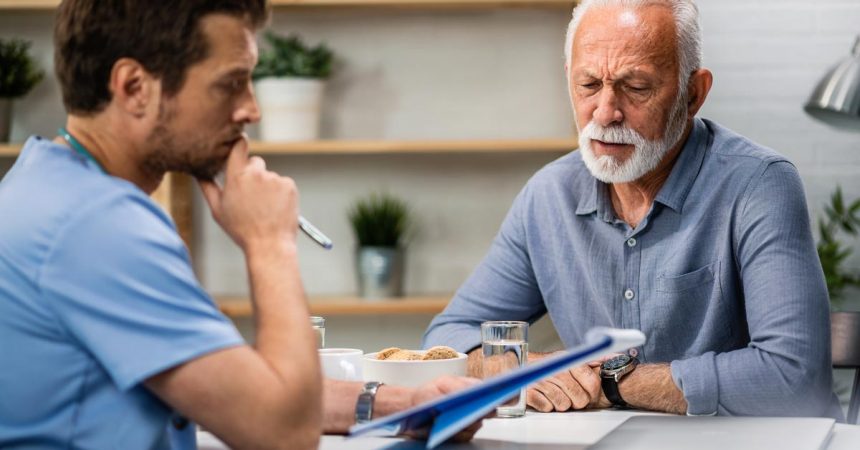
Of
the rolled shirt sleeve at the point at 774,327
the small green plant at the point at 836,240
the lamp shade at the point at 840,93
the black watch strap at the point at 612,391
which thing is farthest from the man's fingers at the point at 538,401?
the small green plant at the point at 836,240

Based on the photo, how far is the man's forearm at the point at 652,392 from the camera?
1.61 metres

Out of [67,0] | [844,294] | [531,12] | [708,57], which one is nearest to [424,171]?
[531,12]

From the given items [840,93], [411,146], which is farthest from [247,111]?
[411,146]

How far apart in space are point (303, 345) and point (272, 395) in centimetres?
7

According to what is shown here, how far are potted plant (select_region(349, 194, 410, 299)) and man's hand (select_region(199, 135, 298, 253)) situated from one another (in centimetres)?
211

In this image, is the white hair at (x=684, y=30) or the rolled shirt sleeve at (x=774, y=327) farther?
the white hair at (x=684, y=30)

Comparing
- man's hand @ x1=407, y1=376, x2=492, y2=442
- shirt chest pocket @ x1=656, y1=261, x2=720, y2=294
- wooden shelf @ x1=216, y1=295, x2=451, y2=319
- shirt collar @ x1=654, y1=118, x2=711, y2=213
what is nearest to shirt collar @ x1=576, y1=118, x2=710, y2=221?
shirt collar @ x1=654, y1=118, x2=711, y2=213

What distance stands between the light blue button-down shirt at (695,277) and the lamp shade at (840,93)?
184 mm

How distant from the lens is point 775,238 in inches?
70.4

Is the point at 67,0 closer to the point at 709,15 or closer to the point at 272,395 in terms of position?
the point at 272,395

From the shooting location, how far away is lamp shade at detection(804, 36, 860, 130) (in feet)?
6.64

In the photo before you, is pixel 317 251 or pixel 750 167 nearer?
pixel 750 167

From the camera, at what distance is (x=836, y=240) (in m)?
3.48

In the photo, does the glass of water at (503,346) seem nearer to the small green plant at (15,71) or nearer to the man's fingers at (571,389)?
the man's fingers at (571,389)
